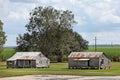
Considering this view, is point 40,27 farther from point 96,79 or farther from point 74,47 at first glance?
point 96,79

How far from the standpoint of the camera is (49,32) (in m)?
142

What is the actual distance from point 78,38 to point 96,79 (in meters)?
111

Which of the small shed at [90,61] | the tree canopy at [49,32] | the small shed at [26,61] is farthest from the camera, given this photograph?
the tree canopy at [49,32]

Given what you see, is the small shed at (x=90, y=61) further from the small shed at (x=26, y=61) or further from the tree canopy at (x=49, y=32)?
the tree canopy at (x=49, y=32)

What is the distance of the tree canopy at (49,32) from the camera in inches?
5566

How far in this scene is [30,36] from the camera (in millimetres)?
144375

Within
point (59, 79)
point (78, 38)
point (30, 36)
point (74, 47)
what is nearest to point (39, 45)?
point (30, 36)

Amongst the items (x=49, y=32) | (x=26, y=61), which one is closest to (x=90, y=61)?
(x=26, y=61)

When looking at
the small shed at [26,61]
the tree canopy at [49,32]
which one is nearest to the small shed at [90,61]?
the small shed at [26,61]

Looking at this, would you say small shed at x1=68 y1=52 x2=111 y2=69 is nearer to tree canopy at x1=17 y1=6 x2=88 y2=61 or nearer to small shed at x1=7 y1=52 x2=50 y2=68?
small shed at x1=7 y1=52 x2=50 y2=68

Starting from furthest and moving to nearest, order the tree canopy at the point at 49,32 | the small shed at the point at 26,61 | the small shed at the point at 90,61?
the tree canopy at the point at 49,32, the small shed at the point at 26,61, the small shed at the point at 90,61

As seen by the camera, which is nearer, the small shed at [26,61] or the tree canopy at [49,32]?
the small shed at [26,61]

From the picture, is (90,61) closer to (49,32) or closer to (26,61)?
(26,61)

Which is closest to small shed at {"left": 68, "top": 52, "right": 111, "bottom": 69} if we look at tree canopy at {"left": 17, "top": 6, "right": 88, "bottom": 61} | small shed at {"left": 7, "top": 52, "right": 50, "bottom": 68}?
small shed at {"left": 7, "top": 52, "right": 50, "bottom": 68}
